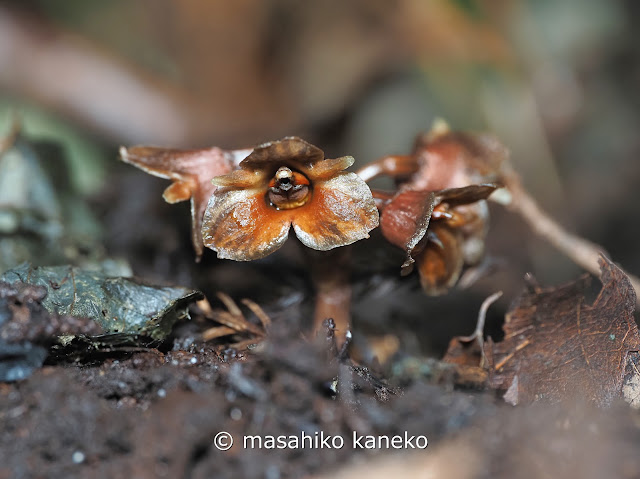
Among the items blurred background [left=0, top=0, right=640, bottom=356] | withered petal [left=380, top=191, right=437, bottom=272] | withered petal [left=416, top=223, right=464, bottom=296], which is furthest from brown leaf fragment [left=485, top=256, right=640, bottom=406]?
blurred background [left=0, top=0, right=640, bottom=356]

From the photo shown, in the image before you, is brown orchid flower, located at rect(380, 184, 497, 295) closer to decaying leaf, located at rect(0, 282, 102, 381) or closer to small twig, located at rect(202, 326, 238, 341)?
small twig, located at rect(202, 326, 238, 341)

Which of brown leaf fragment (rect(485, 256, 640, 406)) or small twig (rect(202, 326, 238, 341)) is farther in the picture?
small twig (rect(202, 326, 238, 341))

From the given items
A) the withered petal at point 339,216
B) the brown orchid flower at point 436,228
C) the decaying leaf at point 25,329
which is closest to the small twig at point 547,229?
the brown orchid flower at point 436,228

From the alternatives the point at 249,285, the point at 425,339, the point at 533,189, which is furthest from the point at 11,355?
the point at 533,189

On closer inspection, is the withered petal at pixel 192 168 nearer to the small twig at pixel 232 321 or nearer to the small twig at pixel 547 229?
the small twig at pixel 232 321

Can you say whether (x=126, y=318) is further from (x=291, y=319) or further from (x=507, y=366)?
(x=507, y=366)

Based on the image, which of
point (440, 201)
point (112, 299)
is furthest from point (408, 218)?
point (112, 299)

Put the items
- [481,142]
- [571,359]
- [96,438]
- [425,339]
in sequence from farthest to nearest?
1. [425,339]
2. [481,142]
3. [571,359]
4. [96,438]
